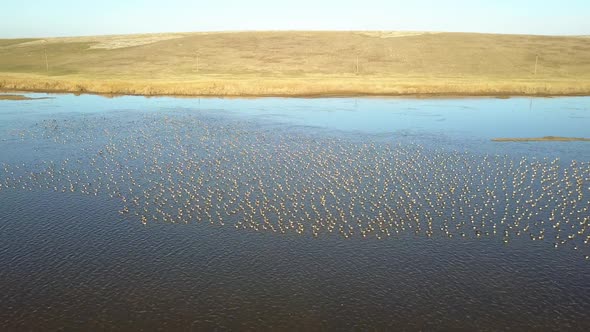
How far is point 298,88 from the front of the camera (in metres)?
86.5

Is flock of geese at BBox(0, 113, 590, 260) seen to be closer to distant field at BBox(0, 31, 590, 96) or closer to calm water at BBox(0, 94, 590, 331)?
calm water at BBox(0, 94, 590, 331)

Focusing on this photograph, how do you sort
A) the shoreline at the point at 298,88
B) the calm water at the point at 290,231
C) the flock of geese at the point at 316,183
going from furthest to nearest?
the shoreline at the point at 298,88 → the flock of geese at the point at 316,183 → the calm water at the point at 290,231

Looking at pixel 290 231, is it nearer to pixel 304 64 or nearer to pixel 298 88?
pixel 298 88

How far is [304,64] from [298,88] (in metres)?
32.4

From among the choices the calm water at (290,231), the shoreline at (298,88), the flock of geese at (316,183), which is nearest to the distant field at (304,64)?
the shoreline at (298,88)

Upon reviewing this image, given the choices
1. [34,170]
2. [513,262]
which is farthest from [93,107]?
[513,262]

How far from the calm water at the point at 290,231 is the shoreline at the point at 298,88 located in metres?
33.0

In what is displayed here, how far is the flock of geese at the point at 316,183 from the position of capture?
2847cm

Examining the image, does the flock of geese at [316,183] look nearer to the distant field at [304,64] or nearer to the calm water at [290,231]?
the calm water at [290,231]

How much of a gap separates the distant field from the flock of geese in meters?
38.9

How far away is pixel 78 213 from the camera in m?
29.7

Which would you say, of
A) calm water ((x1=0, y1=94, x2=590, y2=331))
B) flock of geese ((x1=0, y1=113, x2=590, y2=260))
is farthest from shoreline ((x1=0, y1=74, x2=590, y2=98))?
flock of geese ((x1=0, y1=113, x2=590, y2=260))

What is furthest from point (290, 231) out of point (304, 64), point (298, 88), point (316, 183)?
point (304, 64)

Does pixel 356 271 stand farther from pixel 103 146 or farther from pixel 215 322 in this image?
pixel 103 146
